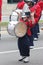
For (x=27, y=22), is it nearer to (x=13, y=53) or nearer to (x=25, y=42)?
(x=25, y=42)

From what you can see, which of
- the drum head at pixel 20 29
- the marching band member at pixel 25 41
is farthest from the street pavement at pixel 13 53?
the drum head at pixel 20 29

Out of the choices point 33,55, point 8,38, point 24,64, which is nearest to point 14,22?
point 24,64

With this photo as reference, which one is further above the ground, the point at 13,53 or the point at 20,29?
the point at 20,29

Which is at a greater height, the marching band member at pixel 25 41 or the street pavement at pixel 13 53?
the marching band member at pixel 25 41

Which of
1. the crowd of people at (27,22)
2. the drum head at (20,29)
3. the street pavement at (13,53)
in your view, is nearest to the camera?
the drum head at (20,29)

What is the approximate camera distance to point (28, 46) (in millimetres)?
9320

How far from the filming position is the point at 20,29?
909cm

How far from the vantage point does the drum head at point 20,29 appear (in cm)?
894

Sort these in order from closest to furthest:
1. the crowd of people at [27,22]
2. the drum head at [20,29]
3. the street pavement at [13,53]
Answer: the drum head at [20,29]
the crowd of people at [27,22]
the street pavement at [13,53]

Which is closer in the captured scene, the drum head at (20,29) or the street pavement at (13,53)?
the drum head at (20,29)

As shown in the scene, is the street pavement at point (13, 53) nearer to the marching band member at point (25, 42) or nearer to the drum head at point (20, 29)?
the marching band member at point (25, 42)

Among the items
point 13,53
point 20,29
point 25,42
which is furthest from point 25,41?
point 13,53

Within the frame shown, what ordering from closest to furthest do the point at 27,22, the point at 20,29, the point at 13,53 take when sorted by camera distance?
the point at 20,29 < the point at 27,22 < the point at 13,53

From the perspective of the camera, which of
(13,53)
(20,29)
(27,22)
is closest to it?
(20,29)
